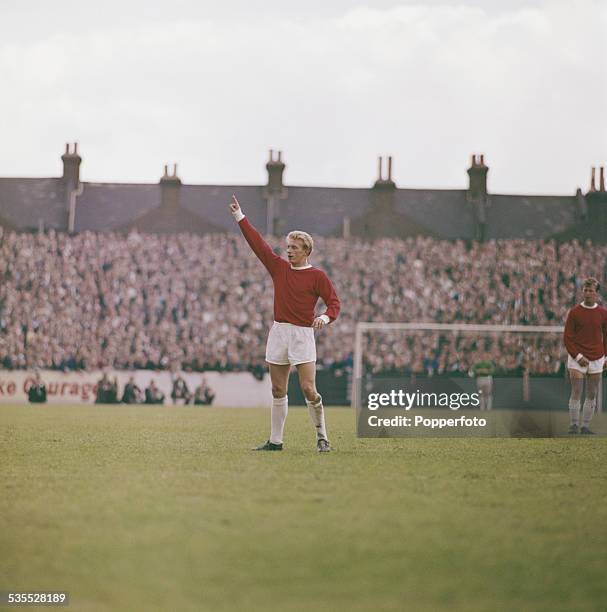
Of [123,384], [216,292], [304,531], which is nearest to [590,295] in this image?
[304,531]

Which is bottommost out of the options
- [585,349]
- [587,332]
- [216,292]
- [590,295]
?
[585,349]

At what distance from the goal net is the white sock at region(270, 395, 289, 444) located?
211 centimetres

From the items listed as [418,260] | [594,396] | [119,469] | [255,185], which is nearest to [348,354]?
[418,260]

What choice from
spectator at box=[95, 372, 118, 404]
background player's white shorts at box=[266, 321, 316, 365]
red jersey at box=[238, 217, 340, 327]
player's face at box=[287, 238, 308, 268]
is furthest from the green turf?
spectator at box=[95, 372, 118, 404]

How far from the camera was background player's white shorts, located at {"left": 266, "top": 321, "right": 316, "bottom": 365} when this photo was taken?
10008 mm

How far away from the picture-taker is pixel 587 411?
1455 centimetres

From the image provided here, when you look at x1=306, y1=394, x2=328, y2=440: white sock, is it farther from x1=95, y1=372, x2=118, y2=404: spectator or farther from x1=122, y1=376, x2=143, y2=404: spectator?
x1=95, y1=372, x2=118, y2=404: spectator

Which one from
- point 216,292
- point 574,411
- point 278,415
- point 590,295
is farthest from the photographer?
point 216,292

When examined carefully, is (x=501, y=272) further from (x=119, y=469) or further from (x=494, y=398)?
(x=119, y=469)

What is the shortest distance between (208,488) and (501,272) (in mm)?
27946

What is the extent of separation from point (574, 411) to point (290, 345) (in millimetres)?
6171

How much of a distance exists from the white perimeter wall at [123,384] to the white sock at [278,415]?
18.7 m

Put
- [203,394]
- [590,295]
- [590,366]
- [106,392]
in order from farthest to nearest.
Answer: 1. [203,394]
2. [106,392]
3. [590,366]
4. [590,295]

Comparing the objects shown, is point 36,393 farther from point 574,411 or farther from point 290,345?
point 290,345
